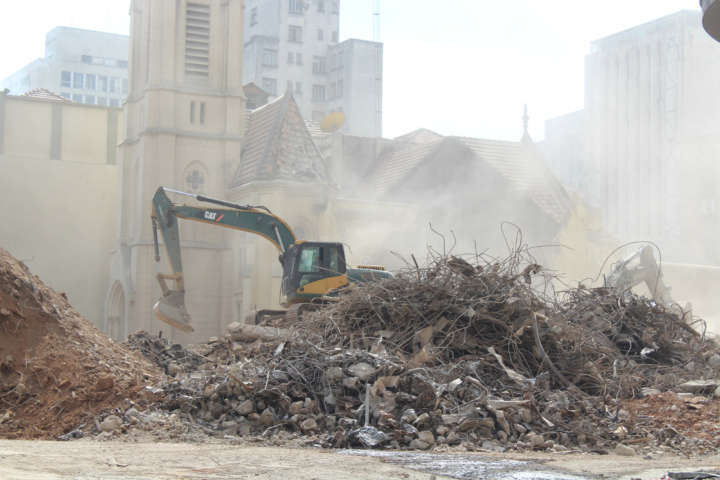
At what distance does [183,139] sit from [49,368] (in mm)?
25516

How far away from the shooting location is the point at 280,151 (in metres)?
34.3

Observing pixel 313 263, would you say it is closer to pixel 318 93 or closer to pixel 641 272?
pixel 641 272

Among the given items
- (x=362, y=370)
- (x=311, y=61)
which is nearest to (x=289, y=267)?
(x=362, y=370)

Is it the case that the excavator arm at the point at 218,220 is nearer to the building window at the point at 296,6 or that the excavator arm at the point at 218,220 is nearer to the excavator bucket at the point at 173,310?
the excavator bucket at the point at 173,310

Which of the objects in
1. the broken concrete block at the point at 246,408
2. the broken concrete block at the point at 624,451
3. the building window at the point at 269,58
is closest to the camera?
the broken concrete block at the point at 624,451

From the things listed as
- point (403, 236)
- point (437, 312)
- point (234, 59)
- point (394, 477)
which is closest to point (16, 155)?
point (234, 59)

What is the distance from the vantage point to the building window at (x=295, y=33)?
279ft

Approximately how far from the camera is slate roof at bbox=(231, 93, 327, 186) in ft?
110

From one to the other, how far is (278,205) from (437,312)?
2157 centimetres

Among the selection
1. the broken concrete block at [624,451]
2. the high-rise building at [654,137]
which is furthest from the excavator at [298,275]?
the high-rise building at [654,137]

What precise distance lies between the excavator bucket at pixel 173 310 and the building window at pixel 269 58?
221 ft

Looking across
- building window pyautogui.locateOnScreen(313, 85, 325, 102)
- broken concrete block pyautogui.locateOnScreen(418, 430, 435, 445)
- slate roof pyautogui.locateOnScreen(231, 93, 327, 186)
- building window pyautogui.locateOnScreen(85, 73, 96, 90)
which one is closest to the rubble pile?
broken concrete block pyautogui.locateOnScreen(418, 430, 435, 445)

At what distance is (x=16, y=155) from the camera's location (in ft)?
128

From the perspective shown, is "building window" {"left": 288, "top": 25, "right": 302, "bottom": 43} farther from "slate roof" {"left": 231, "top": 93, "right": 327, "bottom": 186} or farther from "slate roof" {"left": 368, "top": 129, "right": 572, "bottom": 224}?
"slate roof" {"left": 231, "top": 93, "right": 327, "bottom": 186}
